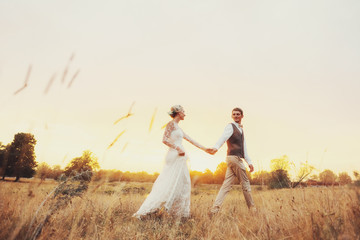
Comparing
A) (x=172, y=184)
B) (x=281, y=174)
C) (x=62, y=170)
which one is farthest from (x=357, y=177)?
(x=62, y=170)

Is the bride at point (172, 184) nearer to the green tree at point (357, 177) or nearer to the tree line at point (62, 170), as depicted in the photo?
the tree line at point (62, 170)

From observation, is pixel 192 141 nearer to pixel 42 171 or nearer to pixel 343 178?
pixel 343 178

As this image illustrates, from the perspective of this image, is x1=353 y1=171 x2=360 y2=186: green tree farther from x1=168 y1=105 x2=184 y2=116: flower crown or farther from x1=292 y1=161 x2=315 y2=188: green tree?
x1=168 y1=105 x2=184 y2=116: flower crown

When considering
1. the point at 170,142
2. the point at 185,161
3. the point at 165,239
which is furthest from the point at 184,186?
the point at 165,239

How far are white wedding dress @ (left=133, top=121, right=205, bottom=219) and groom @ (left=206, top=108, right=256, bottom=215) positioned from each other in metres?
0.79

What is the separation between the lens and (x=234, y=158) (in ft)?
16.9

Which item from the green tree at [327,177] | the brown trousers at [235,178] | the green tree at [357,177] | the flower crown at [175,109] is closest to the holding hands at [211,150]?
the brown trousers at [235,178]

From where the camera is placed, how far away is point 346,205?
2309mm

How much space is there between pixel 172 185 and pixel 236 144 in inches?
74.0

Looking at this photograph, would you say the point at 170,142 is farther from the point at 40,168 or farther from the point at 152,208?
the point at 40,168

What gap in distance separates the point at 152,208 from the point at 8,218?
2617 millimetres

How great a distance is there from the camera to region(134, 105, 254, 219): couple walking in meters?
4.50

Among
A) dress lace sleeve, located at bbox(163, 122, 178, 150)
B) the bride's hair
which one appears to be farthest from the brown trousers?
the bride's hair

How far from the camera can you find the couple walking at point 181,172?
14.8 ft
